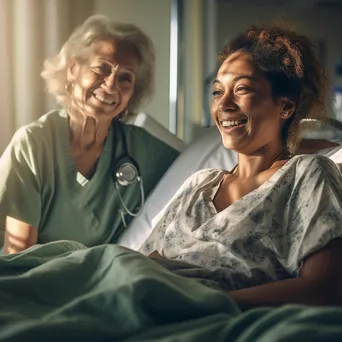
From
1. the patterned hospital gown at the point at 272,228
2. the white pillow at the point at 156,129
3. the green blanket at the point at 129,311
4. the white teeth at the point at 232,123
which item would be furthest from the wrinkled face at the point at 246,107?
the green blanket at the point at 129,311

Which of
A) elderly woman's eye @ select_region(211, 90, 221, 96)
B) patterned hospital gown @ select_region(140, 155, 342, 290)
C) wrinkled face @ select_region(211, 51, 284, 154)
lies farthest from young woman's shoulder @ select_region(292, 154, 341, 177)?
elderly woman's eye @ select_region(211, 90, 221, 96)

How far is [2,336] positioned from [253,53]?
70 centimetres

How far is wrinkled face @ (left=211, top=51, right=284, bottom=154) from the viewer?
4.11ft

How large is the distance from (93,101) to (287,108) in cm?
45

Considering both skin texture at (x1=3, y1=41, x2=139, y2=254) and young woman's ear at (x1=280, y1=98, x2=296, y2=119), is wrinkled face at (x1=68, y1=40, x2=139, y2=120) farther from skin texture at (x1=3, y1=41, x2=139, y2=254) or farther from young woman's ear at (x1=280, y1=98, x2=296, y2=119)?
young woman's ear at (x1=280, y1=98, x2=296, y2=119)

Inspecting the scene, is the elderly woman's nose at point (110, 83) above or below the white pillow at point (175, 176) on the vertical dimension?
above

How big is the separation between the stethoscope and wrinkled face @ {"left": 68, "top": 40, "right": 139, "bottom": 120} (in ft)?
0.16

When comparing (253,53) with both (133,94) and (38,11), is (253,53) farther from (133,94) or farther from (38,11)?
(38,11)

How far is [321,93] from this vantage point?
1.28 meters

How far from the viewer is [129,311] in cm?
92

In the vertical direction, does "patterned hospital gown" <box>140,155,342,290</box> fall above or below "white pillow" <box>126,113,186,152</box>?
below

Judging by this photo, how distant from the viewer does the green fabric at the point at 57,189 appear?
1.47 metres

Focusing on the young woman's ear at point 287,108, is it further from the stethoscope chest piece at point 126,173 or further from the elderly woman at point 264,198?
the stethoscope chest piece at point 126,173

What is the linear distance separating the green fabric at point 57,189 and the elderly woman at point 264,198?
15 cm
